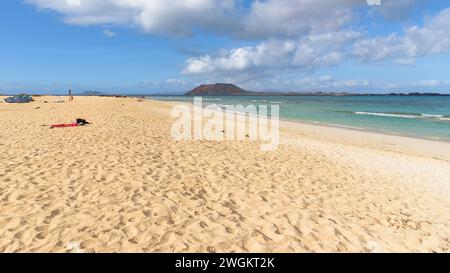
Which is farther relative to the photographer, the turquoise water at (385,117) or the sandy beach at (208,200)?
the turquoise water at (385,117)

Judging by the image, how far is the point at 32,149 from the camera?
34.6 ft

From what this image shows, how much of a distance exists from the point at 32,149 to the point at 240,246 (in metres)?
9.08

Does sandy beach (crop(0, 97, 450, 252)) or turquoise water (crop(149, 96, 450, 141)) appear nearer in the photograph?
sandy beach (crop(0, 97, 450, 252))

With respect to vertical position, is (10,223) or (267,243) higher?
(10,223)

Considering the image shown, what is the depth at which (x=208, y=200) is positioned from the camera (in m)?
6.75

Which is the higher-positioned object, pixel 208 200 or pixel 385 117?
pixel 385 117

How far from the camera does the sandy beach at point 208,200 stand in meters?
5.02

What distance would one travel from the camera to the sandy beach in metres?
5.02

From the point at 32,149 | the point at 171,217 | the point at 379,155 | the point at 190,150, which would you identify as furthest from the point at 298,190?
the point at 32,149

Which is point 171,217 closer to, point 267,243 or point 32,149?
point 267,243

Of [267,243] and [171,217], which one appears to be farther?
[171,217]
